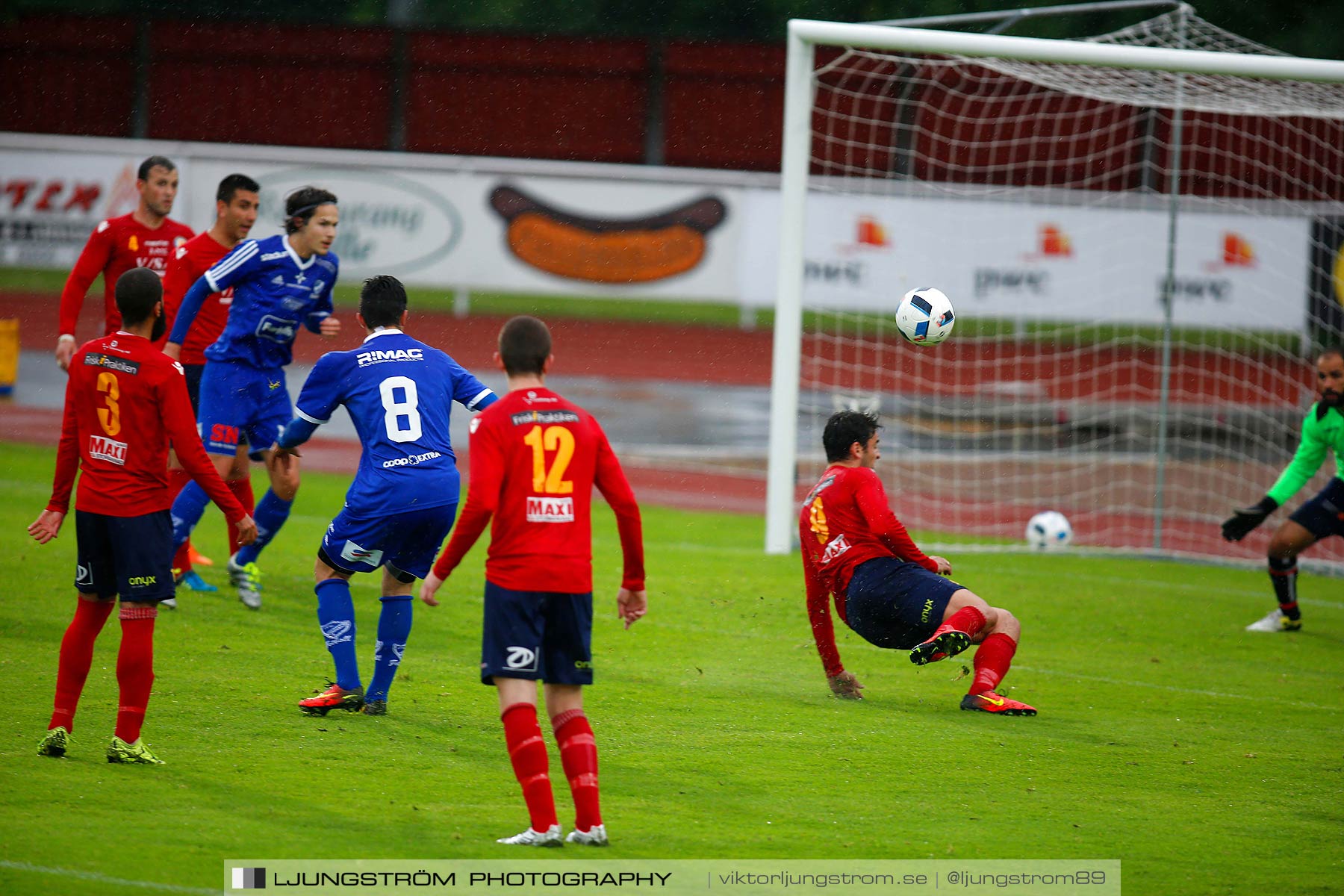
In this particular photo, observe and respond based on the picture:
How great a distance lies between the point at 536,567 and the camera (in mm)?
4723

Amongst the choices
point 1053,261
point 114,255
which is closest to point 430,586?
point 114,255

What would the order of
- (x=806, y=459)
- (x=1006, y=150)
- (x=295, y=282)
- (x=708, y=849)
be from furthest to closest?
(x=1006, y=150) → (x=806, y=459) → (x=295, y=282) → (x=708, y=849)

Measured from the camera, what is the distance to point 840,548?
6980 mm

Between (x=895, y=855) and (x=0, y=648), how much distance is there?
15.7ft

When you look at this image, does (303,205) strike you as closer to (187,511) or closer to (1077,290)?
(187,511)

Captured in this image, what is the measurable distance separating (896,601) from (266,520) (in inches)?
154

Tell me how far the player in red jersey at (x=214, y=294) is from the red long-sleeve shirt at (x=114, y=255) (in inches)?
17.6

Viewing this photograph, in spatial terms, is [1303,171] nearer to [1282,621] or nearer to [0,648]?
[1282,621]

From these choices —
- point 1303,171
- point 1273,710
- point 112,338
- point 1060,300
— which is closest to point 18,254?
point 1060,300

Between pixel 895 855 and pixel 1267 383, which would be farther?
pixel 1267 383

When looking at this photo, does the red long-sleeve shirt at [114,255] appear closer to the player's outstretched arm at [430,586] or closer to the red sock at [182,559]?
the red sock at [182,559]

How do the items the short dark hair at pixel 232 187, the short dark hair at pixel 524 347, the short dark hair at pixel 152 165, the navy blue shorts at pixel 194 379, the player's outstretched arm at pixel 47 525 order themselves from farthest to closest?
the short dark hair at pixel 152 165 < the navy blue shorts at pixel 194 379 < the short dark hair at pixel 232 187 < the player's outstretched arm at pixel 47 525 < the short dark hair at pixel 524 347

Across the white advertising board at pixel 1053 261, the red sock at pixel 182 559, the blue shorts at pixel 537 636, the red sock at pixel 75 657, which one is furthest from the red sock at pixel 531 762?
the white advertising board at pixel 1053 261

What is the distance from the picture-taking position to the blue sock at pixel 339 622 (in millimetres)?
6332
